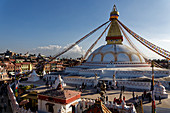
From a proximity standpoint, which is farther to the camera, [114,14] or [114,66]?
[114,14]

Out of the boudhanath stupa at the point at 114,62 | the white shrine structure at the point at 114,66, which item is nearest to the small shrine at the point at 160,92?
the white shrine structure at the point at 114,66

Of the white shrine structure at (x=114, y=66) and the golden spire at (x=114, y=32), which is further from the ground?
the golden spire at (x=114, y=32)

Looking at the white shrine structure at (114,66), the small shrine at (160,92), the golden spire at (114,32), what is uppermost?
the golden spire at (114,32)

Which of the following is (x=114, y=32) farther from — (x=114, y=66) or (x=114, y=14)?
(x=114, y=66)

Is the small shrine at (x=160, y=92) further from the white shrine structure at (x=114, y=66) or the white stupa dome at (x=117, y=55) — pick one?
the white stupa dome at (x=117, y=55)

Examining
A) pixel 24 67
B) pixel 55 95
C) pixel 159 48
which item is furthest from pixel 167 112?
pixel 24 67

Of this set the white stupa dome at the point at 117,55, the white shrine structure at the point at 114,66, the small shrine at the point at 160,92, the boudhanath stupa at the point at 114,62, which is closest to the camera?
the small shrine at the point at 160,92

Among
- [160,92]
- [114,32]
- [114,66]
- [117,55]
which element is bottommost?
[160,92]

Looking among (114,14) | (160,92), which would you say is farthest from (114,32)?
(160,92)

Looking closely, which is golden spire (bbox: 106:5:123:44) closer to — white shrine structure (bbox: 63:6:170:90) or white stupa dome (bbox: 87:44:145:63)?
white shrine structure (bbox: 63:6:170:90)

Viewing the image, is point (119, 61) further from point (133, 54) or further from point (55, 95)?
point (55, 95)

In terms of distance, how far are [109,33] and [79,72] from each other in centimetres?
1245

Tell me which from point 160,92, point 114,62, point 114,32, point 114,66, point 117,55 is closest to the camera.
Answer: point 160,92

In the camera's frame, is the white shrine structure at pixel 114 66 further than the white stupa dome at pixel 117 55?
No
